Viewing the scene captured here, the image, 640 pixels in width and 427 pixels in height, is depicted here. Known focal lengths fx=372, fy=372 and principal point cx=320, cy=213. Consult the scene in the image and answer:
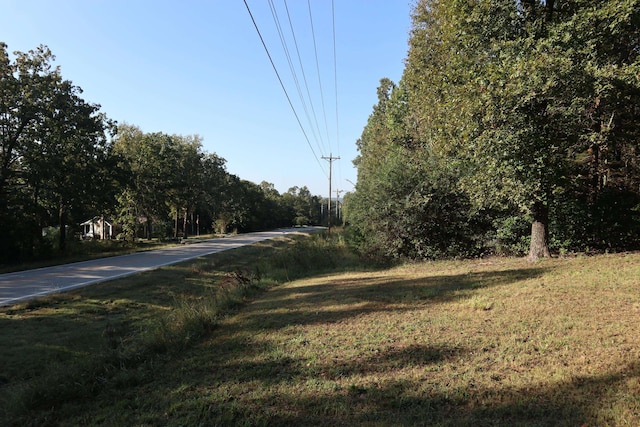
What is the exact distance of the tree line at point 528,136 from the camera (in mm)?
9312

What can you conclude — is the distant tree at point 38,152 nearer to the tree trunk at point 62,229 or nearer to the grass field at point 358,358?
the tree trunk at point 62,229

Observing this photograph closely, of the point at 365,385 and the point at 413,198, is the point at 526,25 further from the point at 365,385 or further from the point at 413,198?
the point at 365,385

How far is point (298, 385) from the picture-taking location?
4164 millimetres

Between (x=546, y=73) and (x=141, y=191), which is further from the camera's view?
(x=141, y=191)

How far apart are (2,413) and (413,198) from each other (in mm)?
13495

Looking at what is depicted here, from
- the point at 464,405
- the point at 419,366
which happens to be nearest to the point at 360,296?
the point at 419,366

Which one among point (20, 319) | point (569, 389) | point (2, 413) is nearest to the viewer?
point (569, 389)

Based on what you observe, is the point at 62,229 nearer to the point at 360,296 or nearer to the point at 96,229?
the point at 360,296

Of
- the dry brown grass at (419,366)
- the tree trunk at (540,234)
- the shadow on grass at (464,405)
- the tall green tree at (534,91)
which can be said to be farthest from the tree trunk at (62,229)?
the tree trunk at (540,234)

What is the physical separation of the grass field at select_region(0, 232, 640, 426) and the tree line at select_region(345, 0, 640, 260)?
3.25 m

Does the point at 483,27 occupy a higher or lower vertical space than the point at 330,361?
higher

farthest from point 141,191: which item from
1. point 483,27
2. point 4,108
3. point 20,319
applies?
Result: point 483,27

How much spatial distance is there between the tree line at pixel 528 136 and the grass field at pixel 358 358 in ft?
10.7

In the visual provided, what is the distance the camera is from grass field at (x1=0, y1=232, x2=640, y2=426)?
3533mm
